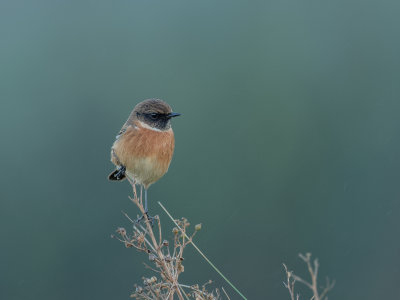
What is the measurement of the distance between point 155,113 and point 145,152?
1.18 feet

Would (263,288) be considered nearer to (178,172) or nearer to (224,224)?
(224,224)

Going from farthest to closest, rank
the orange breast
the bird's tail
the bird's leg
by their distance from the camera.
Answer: the bird's tail → the bird's leg → the orange breast

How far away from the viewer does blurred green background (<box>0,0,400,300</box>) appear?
51.4 feet

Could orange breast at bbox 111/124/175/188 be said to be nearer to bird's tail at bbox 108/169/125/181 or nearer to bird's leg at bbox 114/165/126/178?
bird's leg at bbox 114/165/126/178

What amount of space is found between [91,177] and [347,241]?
6.39 metres

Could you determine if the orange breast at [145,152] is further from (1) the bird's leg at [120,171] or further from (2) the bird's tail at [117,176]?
(2) the bird's tail at [117,176]

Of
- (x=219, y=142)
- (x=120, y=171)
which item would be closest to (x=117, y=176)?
(x=120, y=171)

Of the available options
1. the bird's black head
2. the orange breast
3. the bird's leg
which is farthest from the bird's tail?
the bird's black head

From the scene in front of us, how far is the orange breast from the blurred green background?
8.52 meters

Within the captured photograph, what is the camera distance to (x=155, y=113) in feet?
19.3

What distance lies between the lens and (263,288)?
14.6 meters

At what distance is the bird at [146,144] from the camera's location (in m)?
5.77

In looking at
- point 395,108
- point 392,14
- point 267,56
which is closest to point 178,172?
point 395,108

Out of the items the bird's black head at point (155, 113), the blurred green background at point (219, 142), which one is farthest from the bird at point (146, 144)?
the blurred green background at point (219, 142)
